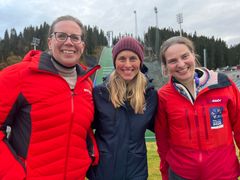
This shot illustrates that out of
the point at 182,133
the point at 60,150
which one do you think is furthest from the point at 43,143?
the point at 182,133

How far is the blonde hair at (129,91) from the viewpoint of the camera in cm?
287

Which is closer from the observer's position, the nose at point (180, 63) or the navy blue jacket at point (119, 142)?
the navy blue jacket at point (119, 142)

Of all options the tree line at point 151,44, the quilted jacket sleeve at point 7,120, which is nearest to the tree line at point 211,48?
the tree line at point 151,44

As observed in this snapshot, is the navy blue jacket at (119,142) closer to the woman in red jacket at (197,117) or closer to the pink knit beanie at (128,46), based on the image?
the woman in red jacket at (197,117)

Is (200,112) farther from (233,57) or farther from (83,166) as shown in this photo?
(233,57)

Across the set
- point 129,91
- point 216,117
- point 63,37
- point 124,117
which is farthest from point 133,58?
point 216,117

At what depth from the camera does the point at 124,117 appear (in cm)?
286

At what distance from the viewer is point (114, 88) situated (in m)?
2.93

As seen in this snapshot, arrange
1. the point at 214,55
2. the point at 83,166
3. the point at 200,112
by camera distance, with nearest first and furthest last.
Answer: the point at 83,166, the point at 200,112, the point at 214,55

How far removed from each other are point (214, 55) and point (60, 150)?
9377cm

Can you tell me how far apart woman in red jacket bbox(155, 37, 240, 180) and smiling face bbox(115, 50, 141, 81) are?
12.4 inches

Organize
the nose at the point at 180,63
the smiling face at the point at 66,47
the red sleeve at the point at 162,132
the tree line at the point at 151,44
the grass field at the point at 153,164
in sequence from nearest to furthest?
the smiling face at the point at 66,47 → the nose at the point at 180,63 → the red sleeve at the point at 162,132 → the grass field at the point at 153,164 → the tree line at the point at 151,44

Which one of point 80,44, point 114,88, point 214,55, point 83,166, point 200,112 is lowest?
point 83,166

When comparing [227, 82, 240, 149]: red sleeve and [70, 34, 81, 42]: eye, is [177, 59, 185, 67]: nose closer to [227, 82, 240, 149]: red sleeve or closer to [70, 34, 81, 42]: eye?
[227, 82, 240, 149]: red sleeve
